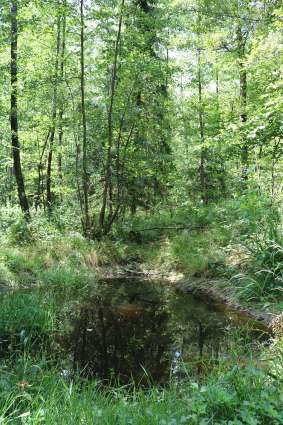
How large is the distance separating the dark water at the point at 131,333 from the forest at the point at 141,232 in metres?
0.04

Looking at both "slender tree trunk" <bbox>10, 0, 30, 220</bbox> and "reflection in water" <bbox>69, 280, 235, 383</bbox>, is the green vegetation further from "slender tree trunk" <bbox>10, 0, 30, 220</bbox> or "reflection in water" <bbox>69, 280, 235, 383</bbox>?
"slender tree trunk" <bbox>10, 0, 30, 220</bbox>

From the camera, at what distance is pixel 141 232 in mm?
13055

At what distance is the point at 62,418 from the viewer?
3.05 m

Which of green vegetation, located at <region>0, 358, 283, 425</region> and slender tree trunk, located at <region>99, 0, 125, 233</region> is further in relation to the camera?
slender tree trunk, located at <region>99, 0, 125, 233</region>

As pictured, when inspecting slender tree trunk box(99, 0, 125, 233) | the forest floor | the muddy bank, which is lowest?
the muddy bank

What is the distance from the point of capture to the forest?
391cm

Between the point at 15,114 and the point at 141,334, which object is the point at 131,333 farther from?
the point at 15,114

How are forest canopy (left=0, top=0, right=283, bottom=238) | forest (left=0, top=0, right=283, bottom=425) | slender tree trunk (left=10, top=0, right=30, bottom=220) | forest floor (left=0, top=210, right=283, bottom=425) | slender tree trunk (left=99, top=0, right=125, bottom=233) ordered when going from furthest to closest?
slender tree trunk (left=99, top=0, right=125, bottom=233) → slender tree trunk (left=10, top=0, right=30, bottom=220) → forest canopy (left=0, top=0, right=283, bottom=238) → forest (left=0, top=0, right=283, bottom=425) → forest floor (left=0, top=210, right=283, bottom=425)

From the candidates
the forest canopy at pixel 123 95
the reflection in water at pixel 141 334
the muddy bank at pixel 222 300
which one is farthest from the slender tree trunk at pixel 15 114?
the muddy bank at pixel 222 300

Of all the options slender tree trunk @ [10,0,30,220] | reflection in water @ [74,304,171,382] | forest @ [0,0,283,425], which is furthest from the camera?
slender tree trunk @ [10,0,30,220]

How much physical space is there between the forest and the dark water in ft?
0.13

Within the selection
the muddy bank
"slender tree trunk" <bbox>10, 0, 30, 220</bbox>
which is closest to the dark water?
the muddy bank

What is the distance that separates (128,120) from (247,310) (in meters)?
7.77

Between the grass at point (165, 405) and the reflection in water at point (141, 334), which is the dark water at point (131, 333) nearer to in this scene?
the reflection in water at point (141, 334)
